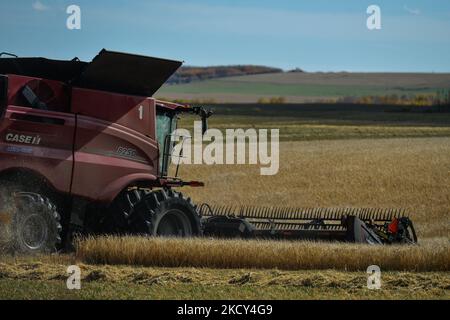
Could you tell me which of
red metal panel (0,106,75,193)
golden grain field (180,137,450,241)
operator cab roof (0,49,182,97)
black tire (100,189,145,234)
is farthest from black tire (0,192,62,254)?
golden grain field (180,137,450,241)

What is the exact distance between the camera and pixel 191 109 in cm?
1482

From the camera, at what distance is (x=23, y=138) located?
12.1 meters

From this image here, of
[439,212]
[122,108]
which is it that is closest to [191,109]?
[122,108]

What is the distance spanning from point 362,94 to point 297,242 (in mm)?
75461

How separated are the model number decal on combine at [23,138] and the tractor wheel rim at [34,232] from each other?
990mm

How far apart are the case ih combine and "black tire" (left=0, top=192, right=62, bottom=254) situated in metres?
0.01


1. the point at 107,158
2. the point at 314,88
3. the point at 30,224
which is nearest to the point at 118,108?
the point at 107,158

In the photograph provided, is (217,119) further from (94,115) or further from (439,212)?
(94,115)

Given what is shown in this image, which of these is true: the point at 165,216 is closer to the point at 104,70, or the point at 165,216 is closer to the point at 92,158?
the point at 92,158

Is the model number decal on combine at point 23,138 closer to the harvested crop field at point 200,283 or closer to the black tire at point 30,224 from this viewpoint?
the black tire at point 30,224

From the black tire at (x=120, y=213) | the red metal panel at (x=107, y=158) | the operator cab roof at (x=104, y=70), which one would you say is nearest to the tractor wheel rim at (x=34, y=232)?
the red metal panel at (x=107, y=158)

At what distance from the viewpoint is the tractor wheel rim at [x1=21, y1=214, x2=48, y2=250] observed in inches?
476

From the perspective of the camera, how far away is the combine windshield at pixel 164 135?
567 inches

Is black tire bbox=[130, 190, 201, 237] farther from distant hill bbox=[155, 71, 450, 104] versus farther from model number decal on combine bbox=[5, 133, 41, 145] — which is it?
distant hill bbox=[155, 71, 450, 104]
